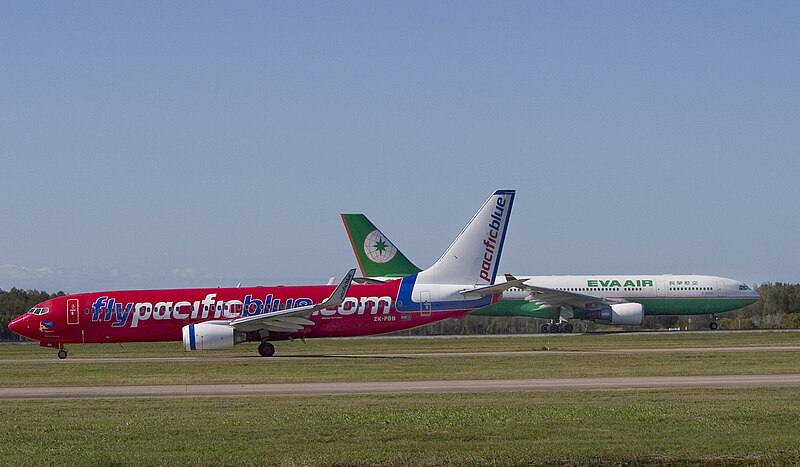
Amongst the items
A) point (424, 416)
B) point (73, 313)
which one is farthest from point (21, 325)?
point (424, 416)

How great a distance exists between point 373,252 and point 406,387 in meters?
40.3

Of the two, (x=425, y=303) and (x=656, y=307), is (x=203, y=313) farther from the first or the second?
(x=656, y=307)

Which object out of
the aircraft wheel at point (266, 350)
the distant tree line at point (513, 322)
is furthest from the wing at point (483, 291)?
the distant tree line at point (513, 322)

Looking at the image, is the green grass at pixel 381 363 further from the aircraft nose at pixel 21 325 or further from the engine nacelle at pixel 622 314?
the engine nacelle at pixel 622 314

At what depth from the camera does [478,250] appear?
44.2 m

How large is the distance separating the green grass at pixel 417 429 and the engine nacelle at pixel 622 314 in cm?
4102

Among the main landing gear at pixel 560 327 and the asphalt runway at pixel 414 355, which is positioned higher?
the main landing gear at pixel 560 327

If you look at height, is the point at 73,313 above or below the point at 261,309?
below

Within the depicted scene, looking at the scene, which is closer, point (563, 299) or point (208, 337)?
point (208, 337)

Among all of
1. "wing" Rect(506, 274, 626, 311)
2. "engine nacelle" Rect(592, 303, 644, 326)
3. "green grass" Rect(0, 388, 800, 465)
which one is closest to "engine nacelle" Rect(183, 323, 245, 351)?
"green grass" Rect(0, 388, 800, 465)

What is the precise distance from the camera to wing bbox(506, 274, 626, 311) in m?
65.2

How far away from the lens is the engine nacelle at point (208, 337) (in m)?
41.1

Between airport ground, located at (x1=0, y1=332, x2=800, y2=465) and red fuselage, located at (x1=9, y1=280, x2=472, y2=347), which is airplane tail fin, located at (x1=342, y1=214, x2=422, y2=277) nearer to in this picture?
red fuselage, located at (x1=9, y1=280, x2=472, y2=347)

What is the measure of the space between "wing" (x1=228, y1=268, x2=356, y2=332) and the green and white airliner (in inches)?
903
